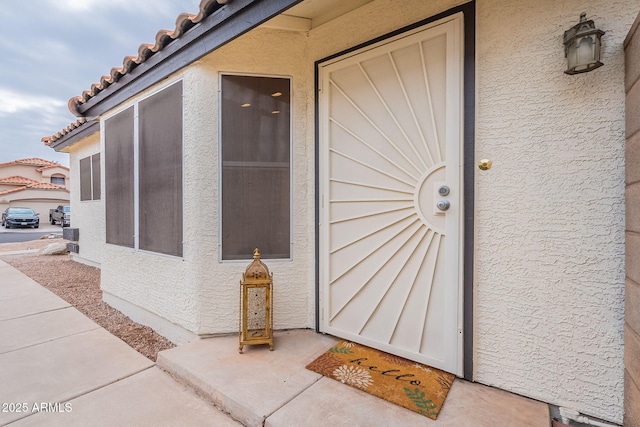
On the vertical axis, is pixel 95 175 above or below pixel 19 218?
above

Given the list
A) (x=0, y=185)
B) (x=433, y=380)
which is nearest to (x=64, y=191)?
(x=0, y=185)

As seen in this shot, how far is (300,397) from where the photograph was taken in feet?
7.89

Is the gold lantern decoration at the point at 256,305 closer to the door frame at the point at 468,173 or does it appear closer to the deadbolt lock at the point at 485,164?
the door frame at the point at 468,173

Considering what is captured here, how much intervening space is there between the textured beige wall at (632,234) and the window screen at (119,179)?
5970 millimetres

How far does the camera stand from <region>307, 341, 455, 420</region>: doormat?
7.75 ft

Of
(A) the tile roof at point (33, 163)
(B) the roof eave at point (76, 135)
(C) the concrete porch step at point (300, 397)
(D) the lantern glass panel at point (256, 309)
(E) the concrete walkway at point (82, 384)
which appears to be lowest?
(E) the concrete walkway at point (82, 384)

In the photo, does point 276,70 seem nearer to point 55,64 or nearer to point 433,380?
point 433,380

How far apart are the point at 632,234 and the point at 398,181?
5.94 ft

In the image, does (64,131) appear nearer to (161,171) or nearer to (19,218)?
(161,171)

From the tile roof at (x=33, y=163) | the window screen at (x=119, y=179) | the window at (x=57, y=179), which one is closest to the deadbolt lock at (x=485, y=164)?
the window screen at (x=119, y=179)

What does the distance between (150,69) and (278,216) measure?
2980mm

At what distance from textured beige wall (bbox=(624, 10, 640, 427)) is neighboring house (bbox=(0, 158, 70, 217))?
41312 millimetres

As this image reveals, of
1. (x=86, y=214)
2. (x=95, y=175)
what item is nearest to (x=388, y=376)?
(x=95, y=175)

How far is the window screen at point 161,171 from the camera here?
384cm
